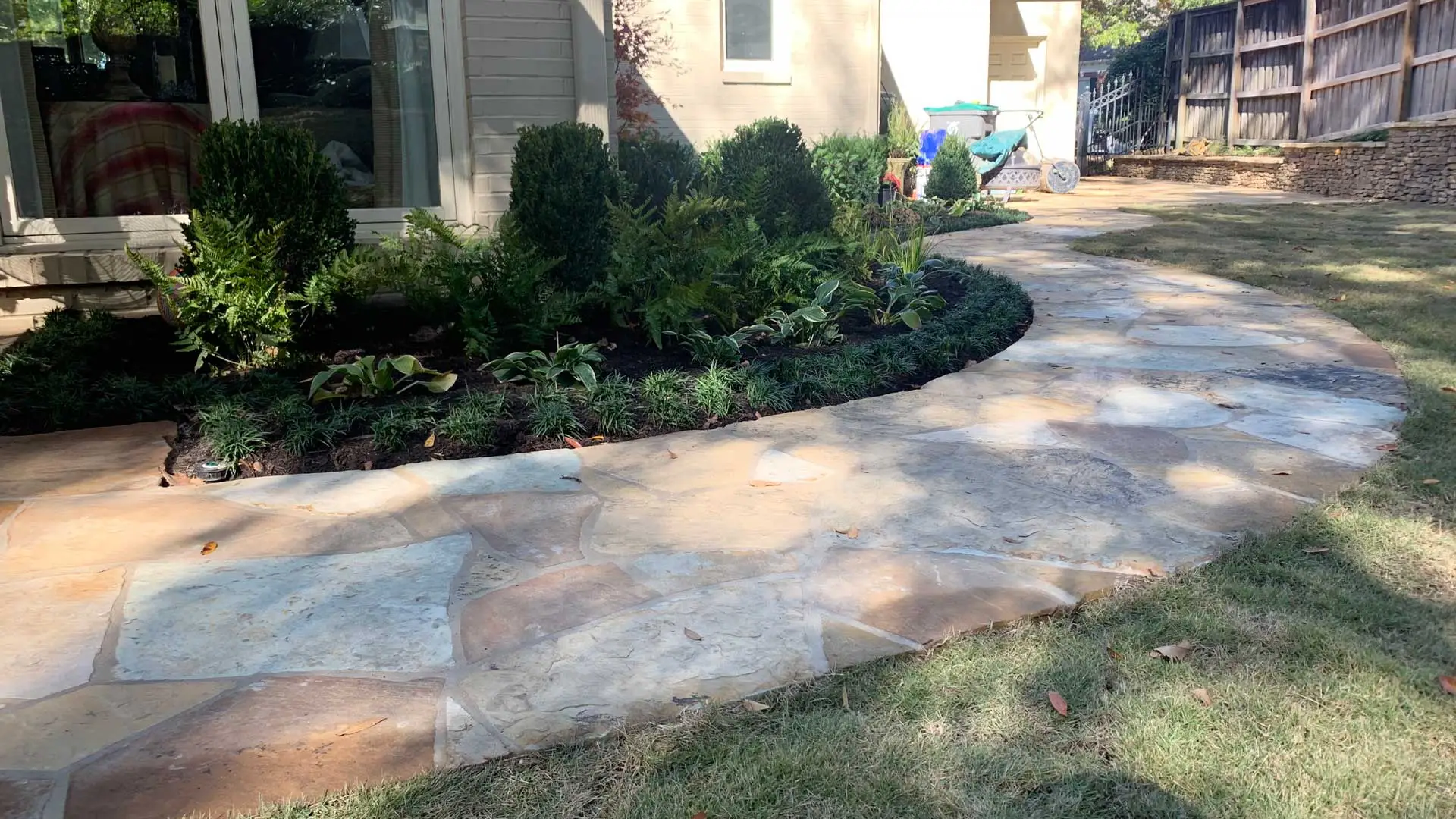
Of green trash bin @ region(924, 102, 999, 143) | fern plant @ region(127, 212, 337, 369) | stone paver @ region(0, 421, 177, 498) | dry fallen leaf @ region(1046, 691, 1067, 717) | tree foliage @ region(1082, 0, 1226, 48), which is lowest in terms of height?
dry fallen leaf @ region(1046, 691, 1067, 717)

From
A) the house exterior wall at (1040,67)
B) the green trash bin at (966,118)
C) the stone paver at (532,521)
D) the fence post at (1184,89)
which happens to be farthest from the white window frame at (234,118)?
the fence post at (1184,89)

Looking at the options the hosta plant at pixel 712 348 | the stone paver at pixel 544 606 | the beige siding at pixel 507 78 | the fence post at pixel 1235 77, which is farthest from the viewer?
the fence post at pixel 1235 77

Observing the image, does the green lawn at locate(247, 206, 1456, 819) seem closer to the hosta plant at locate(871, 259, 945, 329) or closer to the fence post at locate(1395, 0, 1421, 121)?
the hosta plant at locate(871, 259, 945, 329)

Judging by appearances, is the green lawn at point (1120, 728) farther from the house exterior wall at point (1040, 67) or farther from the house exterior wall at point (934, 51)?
the house exterior wall at point (1040, 67)

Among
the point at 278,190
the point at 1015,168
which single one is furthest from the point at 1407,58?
the point at 278,190

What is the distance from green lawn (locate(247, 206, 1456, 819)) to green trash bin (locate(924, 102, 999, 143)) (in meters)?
12.2

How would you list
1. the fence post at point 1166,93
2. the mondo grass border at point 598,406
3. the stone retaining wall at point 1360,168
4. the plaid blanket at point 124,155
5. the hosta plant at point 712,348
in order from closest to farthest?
the mondo grass border at point 598,406 < the hosta plant at point 712,348 < the plaid blanket at point 124,155 < the stone retaining wall at point 1360,168 < the fence post at point 1166,93

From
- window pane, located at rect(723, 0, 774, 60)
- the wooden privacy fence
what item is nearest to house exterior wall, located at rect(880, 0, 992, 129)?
window pane, located at rect(723, 0, 774, 60)

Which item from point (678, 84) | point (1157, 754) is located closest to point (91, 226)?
point (1157, 754)

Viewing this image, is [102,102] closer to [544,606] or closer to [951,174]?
[544,606]

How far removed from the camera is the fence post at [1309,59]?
14.6 meters

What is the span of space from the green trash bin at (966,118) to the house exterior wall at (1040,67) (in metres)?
3.07

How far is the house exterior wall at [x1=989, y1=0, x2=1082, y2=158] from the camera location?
1703 centimetres

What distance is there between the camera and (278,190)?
4.46 metres
